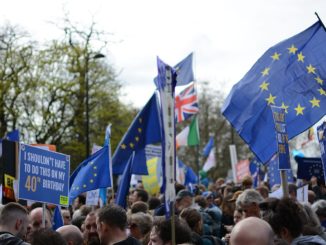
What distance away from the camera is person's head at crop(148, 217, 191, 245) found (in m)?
6.82

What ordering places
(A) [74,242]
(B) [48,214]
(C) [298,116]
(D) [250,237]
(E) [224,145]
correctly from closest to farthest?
(D) [250,237]
(A) [74,242]
(B) [48,214]
(C) [298,116]
(E) [224,145]

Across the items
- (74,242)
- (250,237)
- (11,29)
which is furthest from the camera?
(11,29)

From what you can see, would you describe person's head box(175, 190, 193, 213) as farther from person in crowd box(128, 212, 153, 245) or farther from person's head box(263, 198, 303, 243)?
person's head box(263, 198, 303, 243)

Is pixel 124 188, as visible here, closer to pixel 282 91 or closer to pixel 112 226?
pixel 282 91

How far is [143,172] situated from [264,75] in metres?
3.35

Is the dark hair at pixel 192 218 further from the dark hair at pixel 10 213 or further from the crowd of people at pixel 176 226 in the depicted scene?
the dark hair at pixel 10 213

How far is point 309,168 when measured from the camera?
13.4 metres

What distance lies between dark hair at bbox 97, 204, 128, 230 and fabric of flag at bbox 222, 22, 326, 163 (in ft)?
12.0

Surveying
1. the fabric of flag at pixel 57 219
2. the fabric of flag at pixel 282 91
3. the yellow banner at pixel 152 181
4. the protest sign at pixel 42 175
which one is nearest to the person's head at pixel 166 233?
the protest sign at pixel 42 175

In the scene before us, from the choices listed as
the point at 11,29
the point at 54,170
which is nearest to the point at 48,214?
the point at 54,170

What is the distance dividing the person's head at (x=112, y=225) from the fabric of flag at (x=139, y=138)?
17.4 feet

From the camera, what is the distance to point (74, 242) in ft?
25.0

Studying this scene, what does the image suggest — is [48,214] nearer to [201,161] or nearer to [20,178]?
[20,178]

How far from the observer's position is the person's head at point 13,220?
704cm
